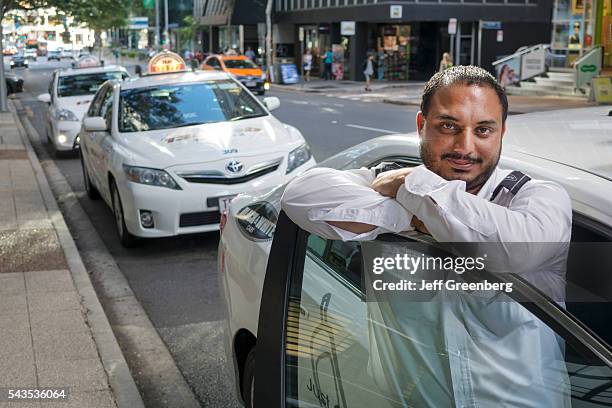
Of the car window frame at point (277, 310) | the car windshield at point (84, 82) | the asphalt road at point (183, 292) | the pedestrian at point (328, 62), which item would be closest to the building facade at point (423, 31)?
the pedestrian at point (328, 62)

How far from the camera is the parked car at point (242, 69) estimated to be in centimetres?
3319

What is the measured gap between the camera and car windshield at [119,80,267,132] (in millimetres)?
8320

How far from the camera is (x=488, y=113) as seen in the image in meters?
2.17

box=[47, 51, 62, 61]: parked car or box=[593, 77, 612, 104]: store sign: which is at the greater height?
box=[47, 51, 62, 61]: parked car

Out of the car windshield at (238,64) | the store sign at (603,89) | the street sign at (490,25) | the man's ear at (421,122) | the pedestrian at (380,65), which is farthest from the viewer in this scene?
the pedestrian at (380,65)

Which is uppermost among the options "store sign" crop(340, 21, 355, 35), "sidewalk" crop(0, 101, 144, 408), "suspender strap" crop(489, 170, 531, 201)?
"store sign" crop(340, 21, 355, 35)

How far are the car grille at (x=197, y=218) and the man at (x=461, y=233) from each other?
498 centimetres

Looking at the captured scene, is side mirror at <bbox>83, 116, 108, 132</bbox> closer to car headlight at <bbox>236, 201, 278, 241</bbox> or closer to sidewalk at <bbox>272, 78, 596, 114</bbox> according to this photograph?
car headlight at <bbox>236, 201, 278, 241</bbox>

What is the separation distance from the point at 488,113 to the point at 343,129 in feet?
51.6

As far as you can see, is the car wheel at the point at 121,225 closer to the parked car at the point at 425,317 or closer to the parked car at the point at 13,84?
the parked car at the point at 425,317

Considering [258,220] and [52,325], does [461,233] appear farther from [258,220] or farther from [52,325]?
[52,325]

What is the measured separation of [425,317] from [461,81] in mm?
681

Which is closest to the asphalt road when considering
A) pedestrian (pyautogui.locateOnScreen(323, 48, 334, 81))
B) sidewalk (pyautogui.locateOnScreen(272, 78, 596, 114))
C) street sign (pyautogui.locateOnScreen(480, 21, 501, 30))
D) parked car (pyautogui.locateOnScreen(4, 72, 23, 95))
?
sidewalk (pyautogui.locateOnScreen(272, 78, 596, 114))

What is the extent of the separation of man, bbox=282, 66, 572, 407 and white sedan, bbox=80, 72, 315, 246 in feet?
16.2
